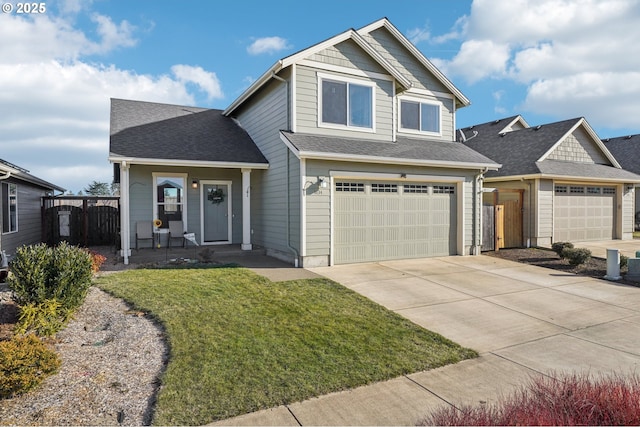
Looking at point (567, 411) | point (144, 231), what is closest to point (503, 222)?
point (567, 411)

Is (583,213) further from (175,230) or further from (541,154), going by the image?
(175,230)

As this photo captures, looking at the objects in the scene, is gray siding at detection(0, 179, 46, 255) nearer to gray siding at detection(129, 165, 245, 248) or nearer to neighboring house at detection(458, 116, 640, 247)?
gray siding at detection(129, 165, 245, 248)

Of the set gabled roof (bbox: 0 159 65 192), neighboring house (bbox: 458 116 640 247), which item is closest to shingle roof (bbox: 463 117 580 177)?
neighboring house (bbox: 458 116 640 247)

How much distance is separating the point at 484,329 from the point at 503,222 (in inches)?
380

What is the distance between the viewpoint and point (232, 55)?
13.6 metres

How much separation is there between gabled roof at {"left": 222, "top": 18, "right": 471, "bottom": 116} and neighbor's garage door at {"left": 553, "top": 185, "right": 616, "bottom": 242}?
6.08m

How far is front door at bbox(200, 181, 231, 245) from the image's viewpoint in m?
13.1

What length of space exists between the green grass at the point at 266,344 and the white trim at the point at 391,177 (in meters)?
3.64

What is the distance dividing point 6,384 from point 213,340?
6.76ft

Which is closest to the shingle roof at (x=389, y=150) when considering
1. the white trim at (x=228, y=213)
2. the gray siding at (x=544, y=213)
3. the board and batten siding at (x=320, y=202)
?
the board and batten siding at (x=320, y=202)

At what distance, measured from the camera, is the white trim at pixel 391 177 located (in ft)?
33.5

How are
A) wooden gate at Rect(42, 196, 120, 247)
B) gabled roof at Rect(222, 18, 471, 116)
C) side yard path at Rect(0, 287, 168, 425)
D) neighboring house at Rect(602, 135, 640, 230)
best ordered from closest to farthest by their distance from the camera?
side yard path at Rect(0, 287, 168, 425) < gabled roof at Rect(222, 18, 471, 116) < wooden gate at Rect(42, 196, 120, 247) < neighboring house at Rect(602, 135, 640, 230)

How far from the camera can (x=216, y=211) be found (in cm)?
1330

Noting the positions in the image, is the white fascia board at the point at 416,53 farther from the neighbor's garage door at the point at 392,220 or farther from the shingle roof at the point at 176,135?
the shingle roof at the point at 176,135
